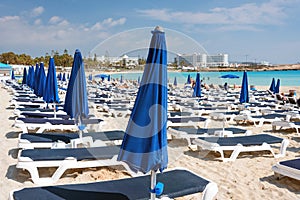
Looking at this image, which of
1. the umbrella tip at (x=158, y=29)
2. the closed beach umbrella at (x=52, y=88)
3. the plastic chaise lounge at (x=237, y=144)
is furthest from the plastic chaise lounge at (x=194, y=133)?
the umbrella tip at (x=158, y=29)

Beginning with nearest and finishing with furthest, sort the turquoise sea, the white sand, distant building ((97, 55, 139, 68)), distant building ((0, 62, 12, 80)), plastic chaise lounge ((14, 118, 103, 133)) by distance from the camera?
distant building ((97, 55, 139, 68)), the white sand, the turquoise sea, plastic chaise lounge ((14, 118, 103, 133)), distant building ((0, 62, 12, 80))

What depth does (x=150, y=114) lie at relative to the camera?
2.66 metres

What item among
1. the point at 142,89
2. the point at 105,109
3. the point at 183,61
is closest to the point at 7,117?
the point at 105,109

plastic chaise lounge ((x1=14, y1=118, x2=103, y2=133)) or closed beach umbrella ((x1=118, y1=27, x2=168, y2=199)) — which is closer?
closed beach umbrella ((x1=118, y1=27, x2=168, y2=199))

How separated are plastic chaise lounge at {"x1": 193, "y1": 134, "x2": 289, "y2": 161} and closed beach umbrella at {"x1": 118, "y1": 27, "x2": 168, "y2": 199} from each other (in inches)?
115

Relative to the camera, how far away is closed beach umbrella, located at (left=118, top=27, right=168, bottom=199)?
2646mm

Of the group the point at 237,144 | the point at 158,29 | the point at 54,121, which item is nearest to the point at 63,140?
the point at 54,121

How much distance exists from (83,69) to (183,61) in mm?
2209

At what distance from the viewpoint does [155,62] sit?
2.65 metres

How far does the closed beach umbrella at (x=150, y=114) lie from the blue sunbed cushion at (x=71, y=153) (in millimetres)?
2001

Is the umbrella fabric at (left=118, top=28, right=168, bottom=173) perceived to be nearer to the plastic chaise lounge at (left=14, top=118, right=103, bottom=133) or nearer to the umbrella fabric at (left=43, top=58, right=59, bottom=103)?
the plastic chaise lounge at (left=14, top=118, right=103, bottom=133)

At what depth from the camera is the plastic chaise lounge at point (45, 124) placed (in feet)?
21.4

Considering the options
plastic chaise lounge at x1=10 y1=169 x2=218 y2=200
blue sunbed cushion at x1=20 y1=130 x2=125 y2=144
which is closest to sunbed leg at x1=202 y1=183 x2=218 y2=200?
plastic chaise lounge at x1=10 y1=169 x2=218 y2=200

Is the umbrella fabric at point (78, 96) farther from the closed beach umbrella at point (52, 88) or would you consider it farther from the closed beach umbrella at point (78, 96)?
the closed beach umbrella at point (52, 88)
